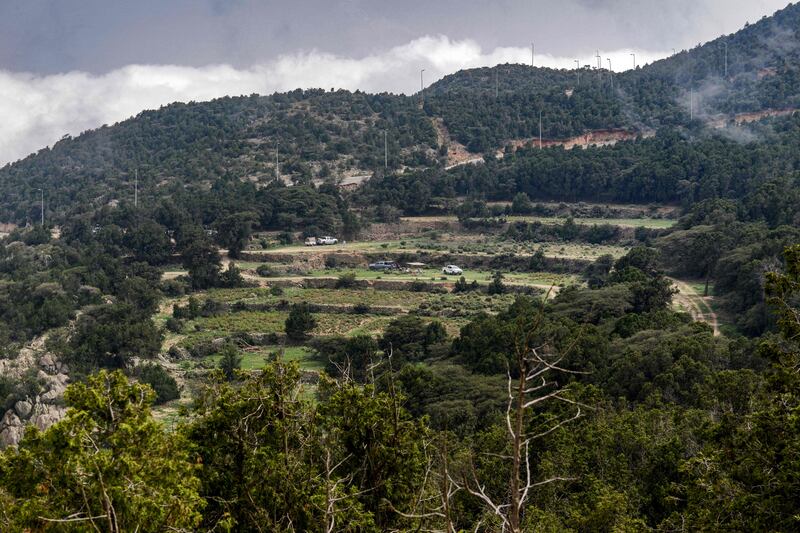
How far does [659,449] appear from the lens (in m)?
16.6

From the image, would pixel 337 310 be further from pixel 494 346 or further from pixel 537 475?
pixel 537 475

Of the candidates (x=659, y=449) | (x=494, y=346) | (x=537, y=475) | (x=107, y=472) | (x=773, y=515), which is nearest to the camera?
(x=107, y=472)

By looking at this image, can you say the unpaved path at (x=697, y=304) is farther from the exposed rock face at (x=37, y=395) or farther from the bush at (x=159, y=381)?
the exposed rock face at (x=37, y=395)

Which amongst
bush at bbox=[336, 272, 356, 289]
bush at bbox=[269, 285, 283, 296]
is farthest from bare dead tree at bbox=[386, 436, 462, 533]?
bush at bbox=[336, 272, 356, 289]

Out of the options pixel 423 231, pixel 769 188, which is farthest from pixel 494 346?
pixel 423 231

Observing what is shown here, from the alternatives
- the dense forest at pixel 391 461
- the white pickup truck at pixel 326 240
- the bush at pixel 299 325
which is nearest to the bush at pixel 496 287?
the bush at pixel 299 325

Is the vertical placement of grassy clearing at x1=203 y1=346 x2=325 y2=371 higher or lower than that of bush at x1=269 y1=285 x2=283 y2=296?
lower

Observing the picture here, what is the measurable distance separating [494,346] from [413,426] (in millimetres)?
20297

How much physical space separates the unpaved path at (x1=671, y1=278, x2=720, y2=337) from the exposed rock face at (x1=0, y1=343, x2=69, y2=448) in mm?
25970

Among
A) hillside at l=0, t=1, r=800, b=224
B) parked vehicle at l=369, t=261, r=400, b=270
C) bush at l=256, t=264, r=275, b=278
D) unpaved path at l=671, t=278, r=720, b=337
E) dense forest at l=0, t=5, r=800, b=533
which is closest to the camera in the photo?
dense forest at l=0, t=5, r=800, b=533

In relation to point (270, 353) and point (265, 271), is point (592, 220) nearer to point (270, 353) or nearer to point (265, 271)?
point (265, 271)

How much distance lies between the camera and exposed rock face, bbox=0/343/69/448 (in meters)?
29.6

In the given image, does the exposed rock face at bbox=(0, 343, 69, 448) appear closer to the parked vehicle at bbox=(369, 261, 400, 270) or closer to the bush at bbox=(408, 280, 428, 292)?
the bush at bbox=(408, 280, 428, 292)

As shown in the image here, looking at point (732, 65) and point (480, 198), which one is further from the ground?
point (732, 65)
